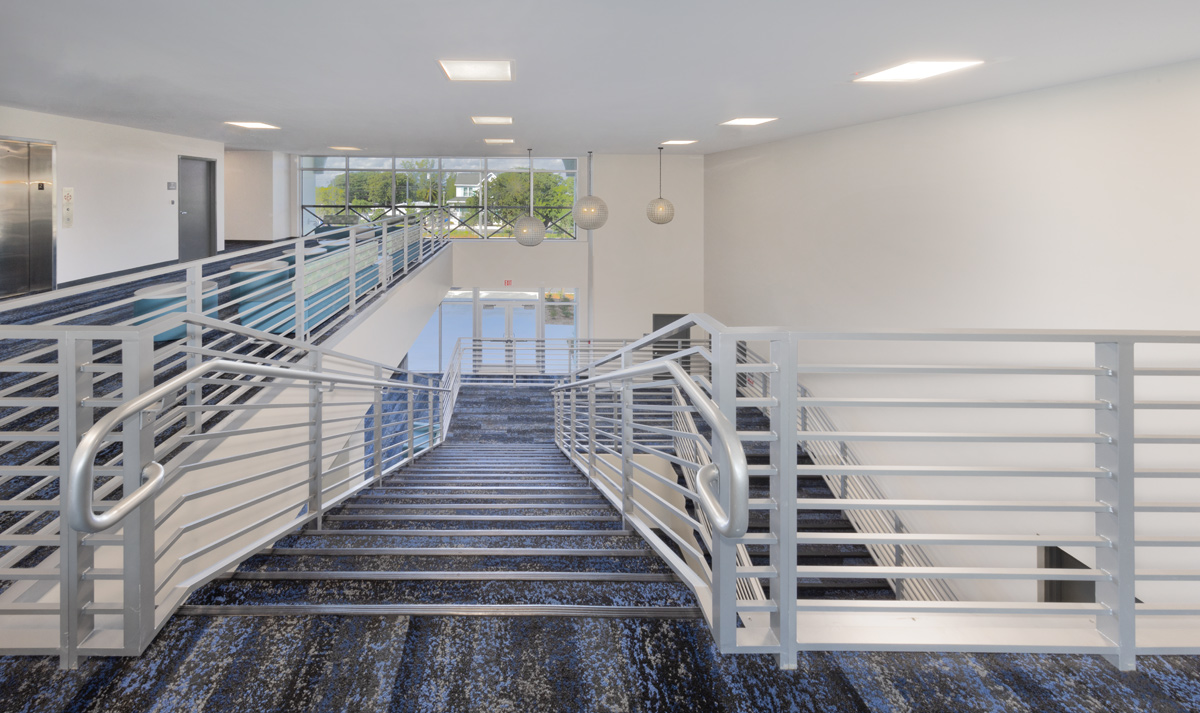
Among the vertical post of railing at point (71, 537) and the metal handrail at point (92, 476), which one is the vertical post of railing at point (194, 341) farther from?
the metal handrail at point (92, 476)

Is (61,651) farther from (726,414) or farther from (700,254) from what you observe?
(700,254)

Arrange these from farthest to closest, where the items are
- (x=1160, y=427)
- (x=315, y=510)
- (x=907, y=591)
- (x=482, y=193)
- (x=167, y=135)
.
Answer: (x=482, y=193)
(x=167, y=135)
(x=907, y=591)
(x=1160, y=427)
(x=315, y=510)

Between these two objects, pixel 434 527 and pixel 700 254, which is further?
pixel 700 254

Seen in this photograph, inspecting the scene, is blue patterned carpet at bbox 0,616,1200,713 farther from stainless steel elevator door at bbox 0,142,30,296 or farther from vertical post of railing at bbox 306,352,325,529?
stainless steel elevator door at bbox 0,142,30,296

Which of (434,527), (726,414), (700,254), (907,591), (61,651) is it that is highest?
(700,254)

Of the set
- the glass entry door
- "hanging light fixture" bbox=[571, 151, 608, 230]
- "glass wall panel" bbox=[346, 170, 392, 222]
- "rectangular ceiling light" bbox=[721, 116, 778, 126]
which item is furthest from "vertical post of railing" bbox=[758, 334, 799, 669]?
"glass wall panel" bbox=[346, 170, 392, 222]

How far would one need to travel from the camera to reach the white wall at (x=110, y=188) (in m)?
6.98

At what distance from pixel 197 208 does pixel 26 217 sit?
3.04 meters

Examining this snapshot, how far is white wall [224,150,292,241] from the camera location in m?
11.3

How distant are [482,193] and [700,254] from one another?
4.24m

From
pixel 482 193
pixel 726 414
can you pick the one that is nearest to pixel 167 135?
pixel 482 193

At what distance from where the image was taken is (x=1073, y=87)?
4500 millimetres

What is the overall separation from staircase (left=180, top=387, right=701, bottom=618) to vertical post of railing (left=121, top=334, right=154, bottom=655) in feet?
0.62

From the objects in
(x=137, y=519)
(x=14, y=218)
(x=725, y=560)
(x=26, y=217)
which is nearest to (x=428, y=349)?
(x=26, y=217)
